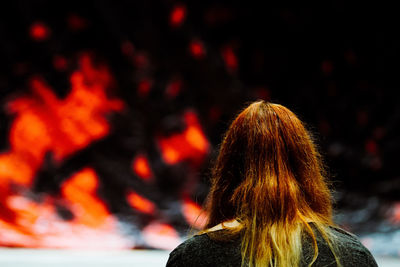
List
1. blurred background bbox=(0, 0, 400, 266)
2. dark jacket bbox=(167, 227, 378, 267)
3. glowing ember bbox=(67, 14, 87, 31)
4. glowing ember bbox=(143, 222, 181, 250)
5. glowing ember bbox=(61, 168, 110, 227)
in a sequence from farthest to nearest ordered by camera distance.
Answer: glowing ember bbox=(67, 14, 87, 31), blurred background bbox=(0, 0, 400, 266), glowing ember bbox=(61, 168, 110, 227), glowing ember bbox=(143, 222, 181, 250), dark jacket bbox=(167, 227, 378, 267)

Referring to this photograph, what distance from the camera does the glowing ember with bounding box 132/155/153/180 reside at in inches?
101

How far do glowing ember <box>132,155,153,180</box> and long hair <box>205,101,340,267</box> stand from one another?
72.4 inches

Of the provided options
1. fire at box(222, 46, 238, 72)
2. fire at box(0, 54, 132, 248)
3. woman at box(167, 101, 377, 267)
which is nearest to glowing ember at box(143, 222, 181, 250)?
Result: fire at box(0, 54, 132, 248)

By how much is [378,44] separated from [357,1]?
0.96 ft

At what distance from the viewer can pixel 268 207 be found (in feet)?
2.26

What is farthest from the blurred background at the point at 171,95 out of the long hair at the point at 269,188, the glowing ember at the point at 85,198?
the long hair at the point at 269,188

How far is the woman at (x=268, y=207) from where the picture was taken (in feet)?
2.13

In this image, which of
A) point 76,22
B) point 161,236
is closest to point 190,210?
point 161,236

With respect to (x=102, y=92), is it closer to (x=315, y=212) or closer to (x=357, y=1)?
(x=357, y=1)

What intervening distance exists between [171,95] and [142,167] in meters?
0.46

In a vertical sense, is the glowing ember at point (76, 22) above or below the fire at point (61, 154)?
above

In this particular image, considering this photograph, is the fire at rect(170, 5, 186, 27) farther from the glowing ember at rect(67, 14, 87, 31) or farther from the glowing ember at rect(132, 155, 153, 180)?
the glowing ember at rect(132, 155, 153, 180)

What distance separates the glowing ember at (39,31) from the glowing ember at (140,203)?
3.41 ft

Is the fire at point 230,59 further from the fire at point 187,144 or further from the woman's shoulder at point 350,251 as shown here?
the woman's shoulder at point 350,251
